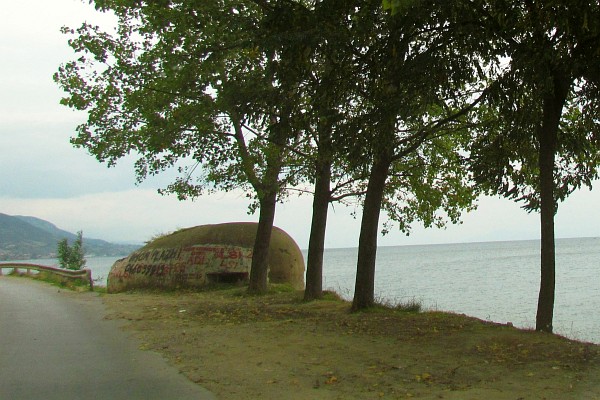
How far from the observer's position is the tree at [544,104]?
347 inches

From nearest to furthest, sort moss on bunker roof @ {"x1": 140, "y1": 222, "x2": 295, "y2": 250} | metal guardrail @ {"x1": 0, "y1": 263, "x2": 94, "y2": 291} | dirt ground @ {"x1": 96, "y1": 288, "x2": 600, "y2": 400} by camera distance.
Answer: dirt ground @ {"x1": 96, "y1": 288, "x2": 600, "y2": 400}
moss on bunker roof @ {"x1": 140, "y1": 222, "x2": 295, "y2": 250}
metal guardrail @ {"x1": 0, "y1": 263, "x2": 94, "y2": 291}

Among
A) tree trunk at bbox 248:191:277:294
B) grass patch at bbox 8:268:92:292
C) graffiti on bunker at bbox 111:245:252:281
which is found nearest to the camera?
tree trunk at bbox 248:191:277:294

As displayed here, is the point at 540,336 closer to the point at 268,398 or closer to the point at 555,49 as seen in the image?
the point at 555,49

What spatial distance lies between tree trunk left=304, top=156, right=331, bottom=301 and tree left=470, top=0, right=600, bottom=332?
14.6 ft

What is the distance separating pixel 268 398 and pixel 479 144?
748 cm

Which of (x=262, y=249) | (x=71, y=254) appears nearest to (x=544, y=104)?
(x=262, y=249)

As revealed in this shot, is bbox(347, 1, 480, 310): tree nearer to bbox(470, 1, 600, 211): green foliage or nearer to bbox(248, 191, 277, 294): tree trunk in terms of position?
bbox(470, 1, 600, 211): green foliage

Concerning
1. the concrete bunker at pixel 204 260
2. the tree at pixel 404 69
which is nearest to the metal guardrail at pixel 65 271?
the concrete bunker at pixel 204 260

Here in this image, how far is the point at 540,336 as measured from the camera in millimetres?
9609

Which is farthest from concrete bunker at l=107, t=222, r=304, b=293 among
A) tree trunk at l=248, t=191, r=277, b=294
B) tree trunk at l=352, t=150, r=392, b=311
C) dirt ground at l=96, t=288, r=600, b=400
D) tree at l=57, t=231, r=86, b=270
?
tree at l=57, t=231, r=86, b=270

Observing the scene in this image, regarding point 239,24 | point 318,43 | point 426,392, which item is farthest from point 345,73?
point 426,392

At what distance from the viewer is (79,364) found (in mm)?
8477

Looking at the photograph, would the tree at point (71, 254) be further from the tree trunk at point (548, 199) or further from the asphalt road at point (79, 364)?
the tree trunk at point (548, 199)

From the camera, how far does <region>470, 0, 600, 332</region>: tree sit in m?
8.81
